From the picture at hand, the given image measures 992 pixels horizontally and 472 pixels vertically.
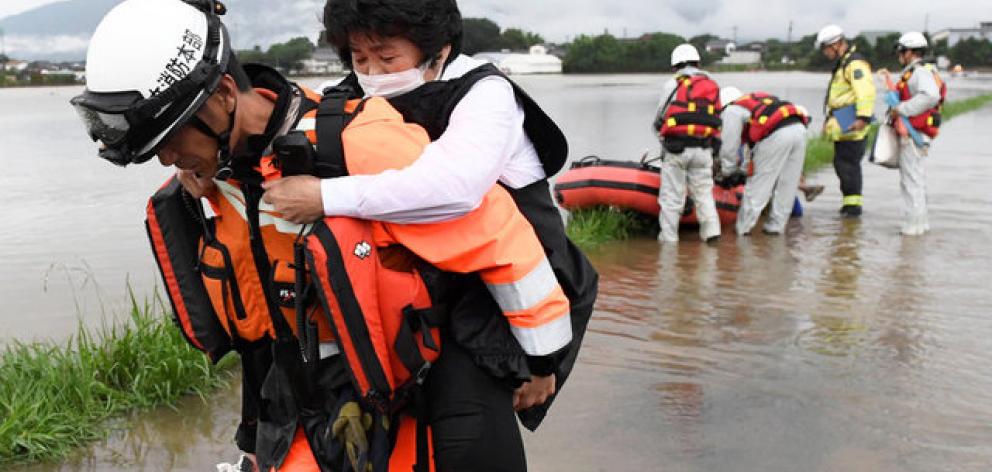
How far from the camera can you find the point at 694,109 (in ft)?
27.3

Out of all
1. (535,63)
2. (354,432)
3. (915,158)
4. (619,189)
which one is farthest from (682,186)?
(535,63)

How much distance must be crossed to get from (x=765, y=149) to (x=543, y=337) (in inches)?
295

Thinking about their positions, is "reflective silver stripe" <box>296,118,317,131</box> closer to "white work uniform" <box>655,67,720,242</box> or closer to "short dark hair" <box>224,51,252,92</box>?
"short dark hair" <box>224,51,252,92</box>

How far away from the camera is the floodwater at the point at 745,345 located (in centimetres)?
401

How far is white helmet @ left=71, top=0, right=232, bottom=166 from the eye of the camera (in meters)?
1.73

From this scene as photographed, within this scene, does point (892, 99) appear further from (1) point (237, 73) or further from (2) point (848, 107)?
(1) point (237, 73)

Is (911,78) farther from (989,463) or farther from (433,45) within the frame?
(433,45)

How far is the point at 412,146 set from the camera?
1893 mm

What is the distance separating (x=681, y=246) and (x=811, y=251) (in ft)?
3.80

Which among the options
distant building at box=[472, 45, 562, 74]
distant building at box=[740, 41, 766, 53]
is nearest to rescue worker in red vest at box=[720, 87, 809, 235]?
distant building at box=[472, 45, 562, 74]

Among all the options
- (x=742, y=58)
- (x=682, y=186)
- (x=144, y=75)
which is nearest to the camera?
(x=144, y=75)

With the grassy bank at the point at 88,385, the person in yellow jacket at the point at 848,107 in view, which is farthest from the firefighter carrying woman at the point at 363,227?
the person in yellow jacket at the point at 848,107

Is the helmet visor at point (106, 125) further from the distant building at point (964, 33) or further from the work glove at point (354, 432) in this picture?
the distant building at point (964, 33)

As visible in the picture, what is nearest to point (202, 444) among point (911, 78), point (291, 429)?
point (291, 429)
